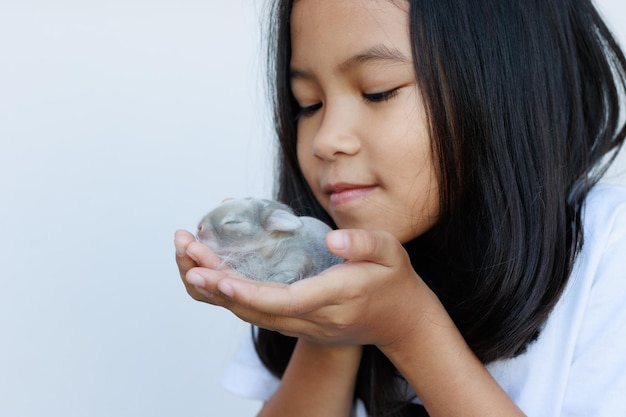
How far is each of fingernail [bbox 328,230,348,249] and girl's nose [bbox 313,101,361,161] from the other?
0.34m

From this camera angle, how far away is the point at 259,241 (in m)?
1.13

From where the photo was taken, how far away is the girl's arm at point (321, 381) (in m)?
1.49

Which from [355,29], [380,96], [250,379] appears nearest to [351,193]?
[380,96]

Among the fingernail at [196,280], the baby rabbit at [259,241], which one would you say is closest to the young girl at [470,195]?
the baby rabbit at [259,241]

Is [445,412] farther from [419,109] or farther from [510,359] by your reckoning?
[419,109]

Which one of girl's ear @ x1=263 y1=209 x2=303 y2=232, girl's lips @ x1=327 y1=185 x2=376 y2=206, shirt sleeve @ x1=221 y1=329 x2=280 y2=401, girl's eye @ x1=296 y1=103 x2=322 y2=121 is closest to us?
girl's ear @ x1=263 y1=209 x2=303 y2=232

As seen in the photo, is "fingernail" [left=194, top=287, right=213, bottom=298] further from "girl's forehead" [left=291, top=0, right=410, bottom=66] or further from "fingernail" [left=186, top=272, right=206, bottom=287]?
"girl's forehead" [left=291, top=0, right=410, bottom=66]

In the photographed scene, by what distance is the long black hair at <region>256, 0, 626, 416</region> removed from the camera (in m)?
1.33

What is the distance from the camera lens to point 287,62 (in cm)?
154

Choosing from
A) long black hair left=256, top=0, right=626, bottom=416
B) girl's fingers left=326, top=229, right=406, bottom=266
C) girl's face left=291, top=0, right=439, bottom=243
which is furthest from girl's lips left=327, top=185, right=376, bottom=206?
girl's fingers left=326, top=229, right=406, bottom=266

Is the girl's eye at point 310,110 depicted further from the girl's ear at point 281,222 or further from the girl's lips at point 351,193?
the girl's ear at point 281,222

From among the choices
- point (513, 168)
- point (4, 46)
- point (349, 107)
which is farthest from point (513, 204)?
point (4, 46)

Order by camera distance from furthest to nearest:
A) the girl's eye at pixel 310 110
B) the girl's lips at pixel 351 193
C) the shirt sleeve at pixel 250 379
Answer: the shirt sleeve at pixel 250 379
the girl's eye at pixel 310 110
the girl's lips at pixel 351 193

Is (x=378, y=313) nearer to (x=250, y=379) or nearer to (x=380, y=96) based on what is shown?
(x=380, y=96)
